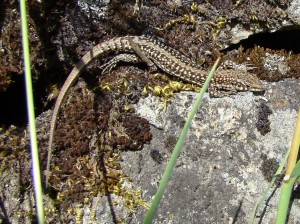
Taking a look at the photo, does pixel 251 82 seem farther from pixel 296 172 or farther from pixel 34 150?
pixel 34 150

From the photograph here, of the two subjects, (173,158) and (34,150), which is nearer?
(173,158)

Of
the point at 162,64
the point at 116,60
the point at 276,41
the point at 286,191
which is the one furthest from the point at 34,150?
the point at 276,41

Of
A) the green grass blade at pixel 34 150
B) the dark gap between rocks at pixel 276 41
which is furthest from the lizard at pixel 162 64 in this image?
the green grass blade at pixel 34 150

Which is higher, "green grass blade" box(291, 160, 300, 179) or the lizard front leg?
the lizard front leg

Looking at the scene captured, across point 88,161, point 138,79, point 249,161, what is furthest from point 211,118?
point 88,161

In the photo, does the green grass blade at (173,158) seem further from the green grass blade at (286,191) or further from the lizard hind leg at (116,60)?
the lizard hind leg at (116,60)

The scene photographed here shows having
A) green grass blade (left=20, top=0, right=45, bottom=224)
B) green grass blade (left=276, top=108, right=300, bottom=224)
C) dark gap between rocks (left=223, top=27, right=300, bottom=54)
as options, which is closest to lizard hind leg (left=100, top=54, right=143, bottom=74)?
dark gap between rocks (left=223, top=27, right=300, bottom=54)

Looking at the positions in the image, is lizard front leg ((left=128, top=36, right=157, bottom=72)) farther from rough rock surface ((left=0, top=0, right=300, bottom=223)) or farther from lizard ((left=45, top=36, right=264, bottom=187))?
rough rock surface ((left=0, top=0, right=300, bottom=223))
